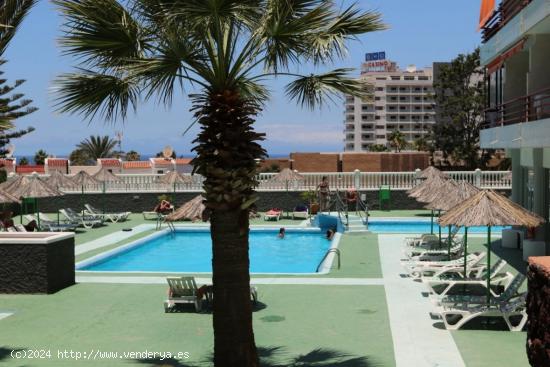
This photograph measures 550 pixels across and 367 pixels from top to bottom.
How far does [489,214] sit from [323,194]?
71.2ft

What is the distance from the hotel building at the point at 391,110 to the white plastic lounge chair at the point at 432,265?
148 metres

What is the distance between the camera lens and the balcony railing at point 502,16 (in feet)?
65.2

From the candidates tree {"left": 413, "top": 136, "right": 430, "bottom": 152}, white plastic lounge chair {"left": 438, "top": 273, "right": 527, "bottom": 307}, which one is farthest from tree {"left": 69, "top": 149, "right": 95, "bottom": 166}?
white plastic lounge chair {"left": 438, "top": 273, "right": 527, "bottom": 307}

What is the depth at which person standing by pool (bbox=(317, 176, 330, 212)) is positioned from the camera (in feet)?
109

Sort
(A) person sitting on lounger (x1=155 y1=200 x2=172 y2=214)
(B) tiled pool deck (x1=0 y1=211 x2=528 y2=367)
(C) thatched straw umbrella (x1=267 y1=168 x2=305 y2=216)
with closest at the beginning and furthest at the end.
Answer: (B) tiled pool deck (x1=0 y1=211 x2=528 y2=367) → (A) person sitting on lounger (x1=155 y1=200 x2=172 y2=214) → (C) thatched straw umbrella (x1=267 y1=168 x2=305 y2=216)

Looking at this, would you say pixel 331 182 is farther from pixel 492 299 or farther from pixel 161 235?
pixel 492 299

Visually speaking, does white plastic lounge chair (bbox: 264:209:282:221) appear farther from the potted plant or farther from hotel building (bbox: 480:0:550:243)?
hotel building (bbox: 480:0:550:243)

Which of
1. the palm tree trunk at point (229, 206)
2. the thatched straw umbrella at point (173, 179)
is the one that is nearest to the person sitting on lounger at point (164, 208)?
the thatched straw umbrella at point (173, 179)

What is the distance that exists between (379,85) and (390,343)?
159 meters

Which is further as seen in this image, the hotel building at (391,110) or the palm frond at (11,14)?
the hotel building at (391,110)

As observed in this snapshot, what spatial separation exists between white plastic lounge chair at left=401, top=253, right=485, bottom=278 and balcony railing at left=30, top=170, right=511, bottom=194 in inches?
723

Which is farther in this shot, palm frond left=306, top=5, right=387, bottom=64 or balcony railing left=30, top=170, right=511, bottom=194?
balcony railing left=30, top=170, right=511, bottom=194

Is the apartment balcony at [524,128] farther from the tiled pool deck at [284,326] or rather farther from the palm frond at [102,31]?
the palm frond at [102,31]

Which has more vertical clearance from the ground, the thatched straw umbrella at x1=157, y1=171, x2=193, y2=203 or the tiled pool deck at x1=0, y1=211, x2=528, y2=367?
the thatched straw umbrella at x1=157, y1=171, x2=193, y2=203
